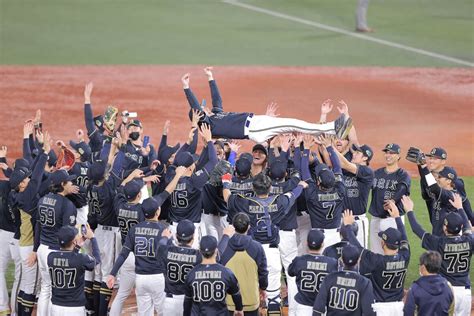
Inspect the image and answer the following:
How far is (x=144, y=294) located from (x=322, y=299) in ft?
7.53

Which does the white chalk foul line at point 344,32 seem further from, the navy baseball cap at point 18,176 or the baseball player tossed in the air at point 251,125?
the navy baseball cap at point 18,176

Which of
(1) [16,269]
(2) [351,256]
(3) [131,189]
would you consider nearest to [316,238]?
(2) [351,256]

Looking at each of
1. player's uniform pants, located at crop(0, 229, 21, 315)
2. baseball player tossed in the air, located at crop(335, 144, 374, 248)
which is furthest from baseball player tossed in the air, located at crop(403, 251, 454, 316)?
player's uniform pants, located at crop(0, 229, 21, 315)

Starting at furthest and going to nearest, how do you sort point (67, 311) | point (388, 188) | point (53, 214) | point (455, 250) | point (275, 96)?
point (275, 96)
point (388, 188)
point (53, 214)
point (455, 250)
point (67, 311)

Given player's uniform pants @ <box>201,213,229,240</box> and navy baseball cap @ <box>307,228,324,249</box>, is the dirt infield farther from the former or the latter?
navy baseball cap @ <box>307,228,324,249</box>

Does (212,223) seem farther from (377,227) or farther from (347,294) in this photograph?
(347,294)

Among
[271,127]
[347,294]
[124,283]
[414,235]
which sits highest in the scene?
[271,127]

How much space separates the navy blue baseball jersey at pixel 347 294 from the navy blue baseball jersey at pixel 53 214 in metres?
3.07

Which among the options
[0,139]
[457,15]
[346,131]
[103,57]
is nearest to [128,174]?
[346,131]

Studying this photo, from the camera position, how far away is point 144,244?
32.7ft

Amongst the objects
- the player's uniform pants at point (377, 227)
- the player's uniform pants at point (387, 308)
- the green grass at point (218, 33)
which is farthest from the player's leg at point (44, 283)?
the green grass at point (218, 33)

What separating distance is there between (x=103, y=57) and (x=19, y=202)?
16127 mm

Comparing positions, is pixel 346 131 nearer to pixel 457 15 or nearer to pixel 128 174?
pixel 128 174

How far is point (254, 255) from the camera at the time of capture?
9562 mm
